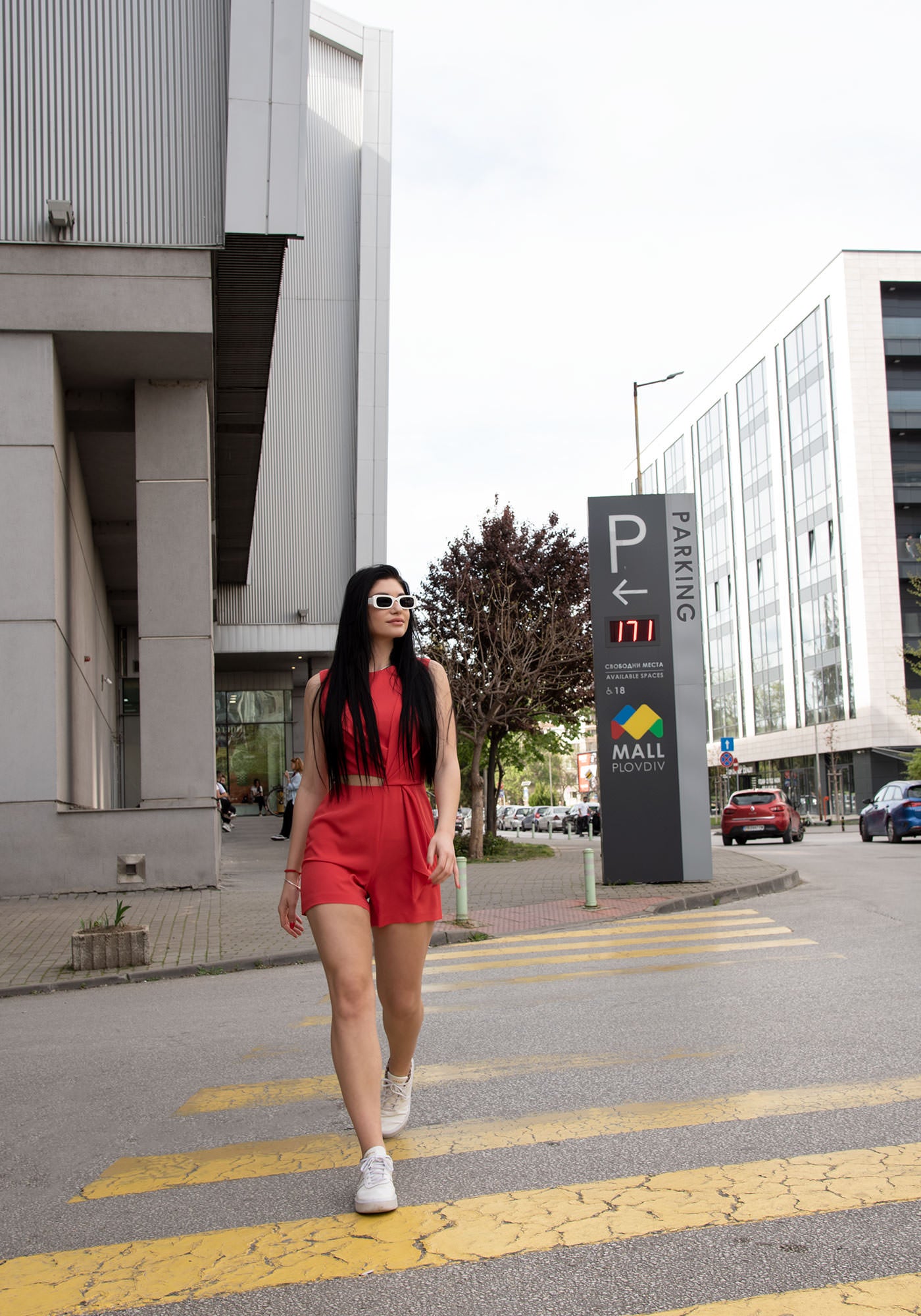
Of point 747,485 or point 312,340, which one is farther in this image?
point 747,485

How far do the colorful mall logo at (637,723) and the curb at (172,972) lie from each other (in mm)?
6458

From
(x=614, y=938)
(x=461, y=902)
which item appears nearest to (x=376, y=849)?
(x=614, y=938)

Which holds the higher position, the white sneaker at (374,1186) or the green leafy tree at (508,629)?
the green leafy tree at (508,629)

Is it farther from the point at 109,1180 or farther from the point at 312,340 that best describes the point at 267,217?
the point at 312,340

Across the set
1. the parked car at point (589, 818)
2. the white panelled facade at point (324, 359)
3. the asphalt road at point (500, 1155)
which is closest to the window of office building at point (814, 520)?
the parked car at point (589, 818)

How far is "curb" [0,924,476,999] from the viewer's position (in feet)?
29.7

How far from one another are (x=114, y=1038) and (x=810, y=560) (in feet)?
208

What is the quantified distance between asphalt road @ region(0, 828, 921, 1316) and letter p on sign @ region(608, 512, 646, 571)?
8.43 m

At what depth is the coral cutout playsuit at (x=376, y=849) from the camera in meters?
3.92

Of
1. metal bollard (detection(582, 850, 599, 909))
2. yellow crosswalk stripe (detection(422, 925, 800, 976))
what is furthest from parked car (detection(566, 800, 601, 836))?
yellow crosswalk stripe (detection(422, 925, 800, 976))

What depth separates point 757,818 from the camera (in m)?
31.6

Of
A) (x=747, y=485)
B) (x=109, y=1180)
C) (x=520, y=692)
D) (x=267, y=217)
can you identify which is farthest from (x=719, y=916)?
(x=747, y=485)

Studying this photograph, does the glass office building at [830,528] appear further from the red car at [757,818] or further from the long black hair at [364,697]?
the long black hair at [364,697]

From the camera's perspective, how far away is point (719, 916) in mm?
12289
